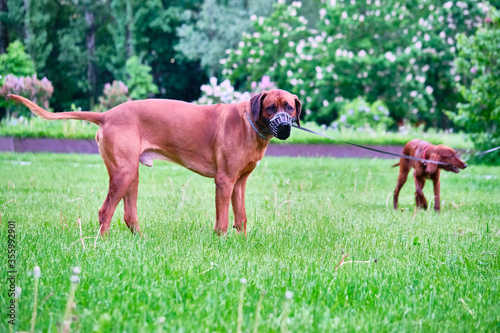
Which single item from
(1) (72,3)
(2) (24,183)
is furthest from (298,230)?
(1) (72,3)

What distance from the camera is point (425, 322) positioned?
8.75ft

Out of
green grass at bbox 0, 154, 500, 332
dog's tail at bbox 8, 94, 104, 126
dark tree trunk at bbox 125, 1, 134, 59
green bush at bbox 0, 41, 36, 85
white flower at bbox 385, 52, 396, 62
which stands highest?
dark tree trunk at bbox 125, 1, 134, 59

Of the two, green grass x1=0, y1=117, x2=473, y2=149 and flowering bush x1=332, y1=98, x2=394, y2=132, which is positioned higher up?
flowering bush x1=332, y1=98, x2=394, y2=132

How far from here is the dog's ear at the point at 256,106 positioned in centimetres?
438

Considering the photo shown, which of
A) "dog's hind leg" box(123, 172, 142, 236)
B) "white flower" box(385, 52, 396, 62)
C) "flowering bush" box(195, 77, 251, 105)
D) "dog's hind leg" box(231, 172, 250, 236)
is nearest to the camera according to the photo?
"dog's hind leg" box(123, 172, 142, 236)

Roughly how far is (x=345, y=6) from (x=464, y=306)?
19.3 meters

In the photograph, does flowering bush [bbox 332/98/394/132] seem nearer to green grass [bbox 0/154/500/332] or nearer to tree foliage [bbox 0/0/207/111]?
green grass [bbox 0/154/500/332]

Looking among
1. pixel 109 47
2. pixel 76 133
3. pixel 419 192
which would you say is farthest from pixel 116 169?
pixel 109 47

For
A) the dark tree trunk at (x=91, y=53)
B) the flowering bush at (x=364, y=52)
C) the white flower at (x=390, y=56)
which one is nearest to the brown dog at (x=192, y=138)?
the flowering bush at (x=364, y=52)

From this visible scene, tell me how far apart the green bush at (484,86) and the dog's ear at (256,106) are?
938 cm

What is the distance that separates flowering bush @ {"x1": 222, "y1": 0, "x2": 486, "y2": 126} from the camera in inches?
807

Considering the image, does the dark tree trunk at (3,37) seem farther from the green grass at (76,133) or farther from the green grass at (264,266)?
the green grass at (264,266)

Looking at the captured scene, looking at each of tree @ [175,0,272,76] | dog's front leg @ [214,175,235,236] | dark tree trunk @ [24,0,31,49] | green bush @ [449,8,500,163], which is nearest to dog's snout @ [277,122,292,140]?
dog's front leg @ [214,175,235,236]

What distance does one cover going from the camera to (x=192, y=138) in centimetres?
Answer: 456
